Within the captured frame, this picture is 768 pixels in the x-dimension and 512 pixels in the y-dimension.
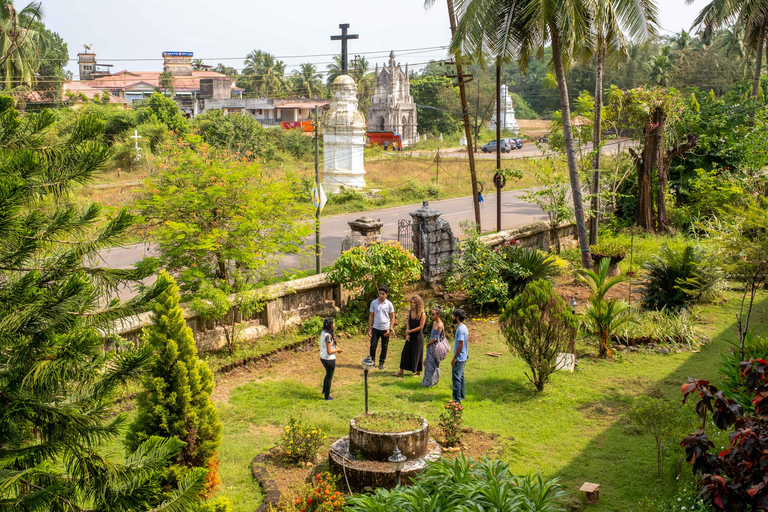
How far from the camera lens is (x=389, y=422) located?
24.2ft

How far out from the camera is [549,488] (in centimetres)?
608

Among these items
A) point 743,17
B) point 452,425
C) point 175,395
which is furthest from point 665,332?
point 743,17

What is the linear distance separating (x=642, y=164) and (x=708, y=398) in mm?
14778

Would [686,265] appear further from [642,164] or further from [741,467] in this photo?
[741,467]

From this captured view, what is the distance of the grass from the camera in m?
7.26

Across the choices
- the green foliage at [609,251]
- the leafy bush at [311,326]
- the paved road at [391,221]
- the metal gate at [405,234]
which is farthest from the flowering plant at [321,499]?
the green foliage at [609,251]

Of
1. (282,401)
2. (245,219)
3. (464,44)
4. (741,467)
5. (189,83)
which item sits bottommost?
(282,401)

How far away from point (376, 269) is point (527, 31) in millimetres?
6722

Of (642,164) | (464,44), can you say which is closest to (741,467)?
(464,44)

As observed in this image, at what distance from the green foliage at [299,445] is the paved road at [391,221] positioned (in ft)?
28.6

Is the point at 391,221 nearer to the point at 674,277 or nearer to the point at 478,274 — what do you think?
the point at 478,274

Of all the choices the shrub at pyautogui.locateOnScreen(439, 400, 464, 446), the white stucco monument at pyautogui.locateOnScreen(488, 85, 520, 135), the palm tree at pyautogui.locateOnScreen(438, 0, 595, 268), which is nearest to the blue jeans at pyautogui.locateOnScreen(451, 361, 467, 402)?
the shrub at pyautogui.locateOnScreen(439, 400, 464, 446)

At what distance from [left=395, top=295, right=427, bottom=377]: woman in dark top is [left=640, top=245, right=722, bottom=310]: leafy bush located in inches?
222

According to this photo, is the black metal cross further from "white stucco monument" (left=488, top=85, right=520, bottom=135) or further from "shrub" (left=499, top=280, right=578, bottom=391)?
"white stucco monument" (left=488, top=85, right=520, bottom=135)
